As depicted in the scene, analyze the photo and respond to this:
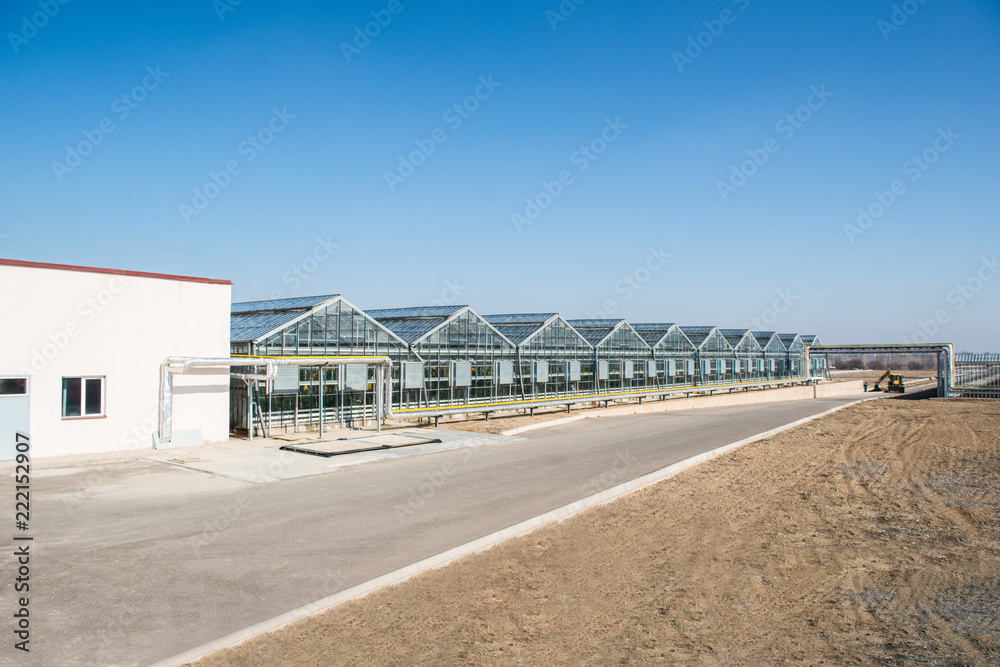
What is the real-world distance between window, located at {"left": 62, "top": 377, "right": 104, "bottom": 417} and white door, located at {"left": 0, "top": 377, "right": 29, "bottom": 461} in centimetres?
99

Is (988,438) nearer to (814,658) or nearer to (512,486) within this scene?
(512,486)

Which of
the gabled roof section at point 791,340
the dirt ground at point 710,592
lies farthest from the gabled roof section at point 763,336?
the dirt ground at point 710,592

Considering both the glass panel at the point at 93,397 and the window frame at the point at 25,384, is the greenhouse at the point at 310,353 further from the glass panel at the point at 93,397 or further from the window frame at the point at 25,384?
the window frame at the point at 25,384

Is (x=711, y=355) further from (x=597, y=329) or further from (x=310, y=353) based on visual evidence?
(x=310, y=353)

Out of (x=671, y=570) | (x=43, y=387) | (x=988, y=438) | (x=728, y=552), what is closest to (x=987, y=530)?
(x=728, y=552)

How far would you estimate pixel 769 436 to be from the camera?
26422 mm

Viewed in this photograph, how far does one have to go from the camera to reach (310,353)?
25.1 meters

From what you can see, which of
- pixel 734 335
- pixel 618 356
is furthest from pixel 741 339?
pixel 618 356

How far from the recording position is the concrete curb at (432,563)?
7.10 m

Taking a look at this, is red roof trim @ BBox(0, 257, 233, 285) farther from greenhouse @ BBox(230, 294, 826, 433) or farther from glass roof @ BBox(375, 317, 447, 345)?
glass roof @ BBox(375, 317, 447, 345)

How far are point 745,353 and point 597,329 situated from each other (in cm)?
2242

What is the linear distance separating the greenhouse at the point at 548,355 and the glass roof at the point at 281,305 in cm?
1171

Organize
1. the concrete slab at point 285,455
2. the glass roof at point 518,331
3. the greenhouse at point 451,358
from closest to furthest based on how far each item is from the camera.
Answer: the concrete slab at point 285,455, the greenhouse at point 451,358, the glass roof at point 518,331

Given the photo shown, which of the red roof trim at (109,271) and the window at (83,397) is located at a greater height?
the red roof trim at (109,271)
